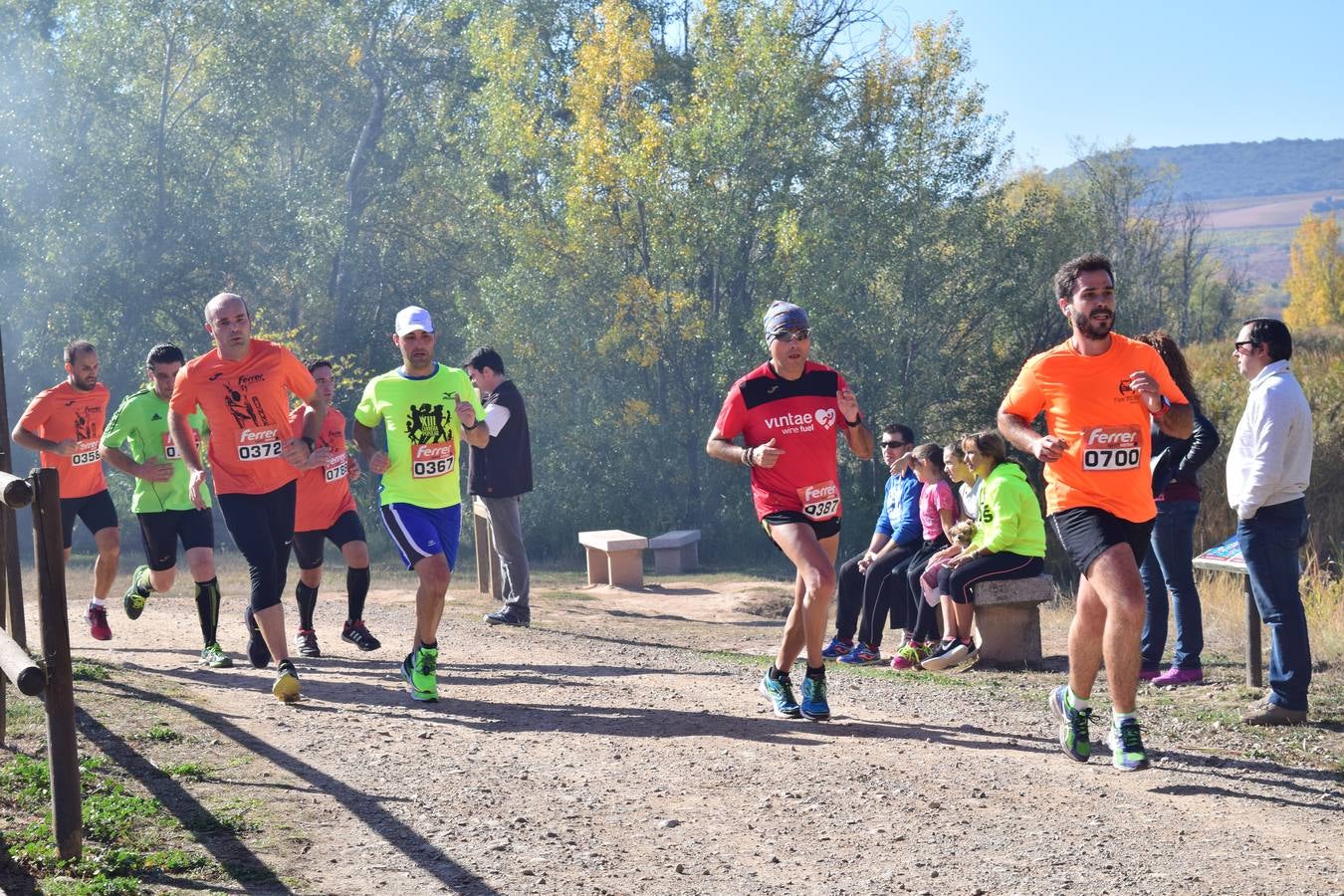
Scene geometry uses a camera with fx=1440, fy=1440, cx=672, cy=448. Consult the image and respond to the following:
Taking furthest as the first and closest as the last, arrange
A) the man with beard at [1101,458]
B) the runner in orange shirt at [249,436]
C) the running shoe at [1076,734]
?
the runner in orange shirt at [249,436], the running shoe at [1076,734], the man with beard at [1101,458]

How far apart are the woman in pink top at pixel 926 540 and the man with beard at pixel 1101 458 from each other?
3580mm

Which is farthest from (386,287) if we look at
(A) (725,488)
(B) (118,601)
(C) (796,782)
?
(C) (796,782)

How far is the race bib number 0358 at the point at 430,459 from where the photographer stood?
795 centimetres

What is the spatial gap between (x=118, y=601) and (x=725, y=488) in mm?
12748

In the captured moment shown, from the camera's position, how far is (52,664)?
15.8ft

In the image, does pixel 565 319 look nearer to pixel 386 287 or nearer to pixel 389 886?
pixel 386 287

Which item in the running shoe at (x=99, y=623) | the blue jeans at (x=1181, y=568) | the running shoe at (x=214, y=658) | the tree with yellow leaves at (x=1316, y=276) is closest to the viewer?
the blue jeans at (x=1181, y=568)

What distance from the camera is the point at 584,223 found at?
25.3 m

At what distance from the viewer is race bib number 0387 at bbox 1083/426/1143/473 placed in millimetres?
6031

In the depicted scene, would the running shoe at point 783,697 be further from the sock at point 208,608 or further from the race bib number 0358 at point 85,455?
the race bib number 0358 at point 85,455

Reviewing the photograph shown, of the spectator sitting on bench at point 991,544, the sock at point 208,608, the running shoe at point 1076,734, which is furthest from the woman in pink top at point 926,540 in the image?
the sock at point 208,608

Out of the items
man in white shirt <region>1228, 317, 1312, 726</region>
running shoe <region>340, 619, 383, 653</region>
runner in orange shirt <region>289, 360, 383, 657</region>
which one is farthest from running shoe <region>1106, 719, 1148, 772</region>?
running shoe <region>340, 619, 383, 653</region>

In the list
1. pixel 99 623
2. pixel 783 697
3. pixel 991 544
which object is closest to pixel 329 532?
pixel 99 623

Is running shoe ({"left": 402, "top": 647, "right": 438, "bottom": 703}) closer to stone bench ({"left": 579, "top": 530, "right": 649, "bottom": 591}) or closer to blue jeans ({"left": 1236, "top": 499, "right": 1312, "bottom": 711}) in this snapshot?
blue jeans ({"left": 1236, "top": 499, "right": 1312, "bottom": 711})
